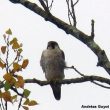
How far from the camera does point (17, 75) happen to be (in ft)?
10.5

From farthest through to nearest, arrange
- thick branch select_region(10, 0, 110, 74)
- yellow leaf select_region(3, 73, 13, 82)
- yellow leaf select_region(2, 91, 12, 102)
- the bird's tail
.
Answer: the bird's tail
thick branch select_region(10, 0, 110, 74)
yellow leaf select_region(3, 73, 13, 82)
yellow leaf select_region(2, 91, 12, 102)

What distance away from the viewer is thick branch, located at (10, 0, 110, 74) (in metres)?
3.25

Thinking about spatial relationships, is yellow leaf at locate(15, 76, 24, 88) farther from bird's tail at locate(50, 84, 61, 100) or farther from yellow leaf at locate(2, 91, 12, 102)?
bird's tail at locate(50, 84, 61, 100)

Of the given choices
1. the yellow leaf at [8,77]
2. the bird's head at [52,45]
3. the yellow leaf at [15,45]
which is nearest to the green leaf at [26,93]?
the yellow leaf at [8,77]

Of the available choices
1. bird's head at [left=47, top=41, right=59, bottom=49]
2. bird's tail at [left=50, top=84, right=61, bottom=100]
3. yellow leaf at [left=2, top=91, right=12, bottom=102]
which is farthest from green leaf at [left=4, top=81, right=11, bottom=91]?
bird's head at [left=47, top=41, right=59, bottom=49]

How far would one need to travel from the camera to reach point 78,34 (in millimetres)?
3566


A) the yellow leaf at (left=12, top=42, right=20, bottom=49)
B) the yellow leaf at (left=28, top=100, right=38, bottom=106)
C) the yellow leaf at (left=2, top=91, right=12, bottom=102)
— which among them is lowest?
the yellow leaf at (left=28, top=100, right=38, bottom=106)

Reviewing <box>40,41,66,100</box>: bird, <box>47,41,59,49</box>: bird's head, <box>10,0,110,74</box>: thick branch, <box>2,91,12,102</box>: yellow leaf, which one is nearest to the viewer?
<box>2,91,12,102</box>: yellow leaf

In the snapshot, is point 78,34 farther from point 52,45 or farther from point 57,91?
point 52,45

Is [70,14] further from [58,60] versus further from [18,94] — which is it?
[58,60]

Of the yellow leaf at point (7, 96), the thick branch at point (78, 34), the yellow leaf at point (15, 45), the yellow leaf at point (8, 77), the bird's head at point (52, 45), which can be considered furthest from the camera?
the bird's head at point (52, 45)

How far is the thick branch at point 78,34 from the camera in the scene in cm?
325

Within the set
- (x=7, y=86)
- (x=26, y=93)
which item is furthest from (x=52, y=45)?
(x=7, y=86)

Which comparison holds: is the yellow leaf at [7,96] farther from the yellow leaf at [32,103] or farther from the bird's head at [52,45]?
the bird's head at [52,45]
